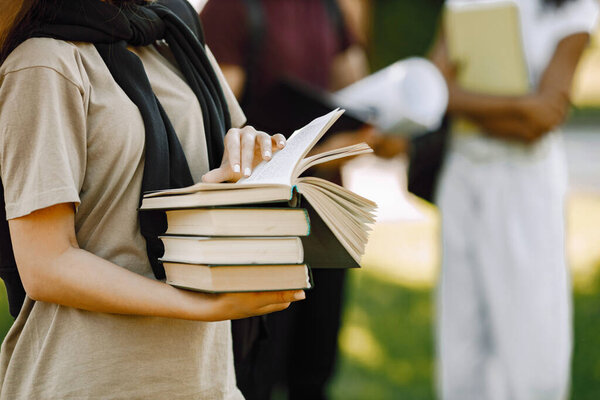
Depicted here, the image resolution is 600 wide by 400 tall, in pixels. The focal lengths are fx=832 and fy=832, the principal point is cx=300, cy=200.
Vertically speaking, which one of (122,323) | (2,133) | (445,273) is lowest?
(445,273)

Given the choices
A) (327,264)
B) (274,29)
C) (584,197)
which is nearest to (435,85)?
(274,29)

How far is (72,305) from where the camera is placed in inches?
53.9

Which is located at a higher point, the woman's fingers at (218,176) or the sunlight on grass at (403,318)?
the woman's fingers at (218,176)

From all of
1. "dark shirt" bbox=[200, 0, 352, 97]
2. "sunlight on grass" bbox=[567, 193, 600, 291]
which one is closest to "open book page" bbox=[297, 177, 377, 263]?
"dark shirt" bbox=[200, 0, 352, 97]

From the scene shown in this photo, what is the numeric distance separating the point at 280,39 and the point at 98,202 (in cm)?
170

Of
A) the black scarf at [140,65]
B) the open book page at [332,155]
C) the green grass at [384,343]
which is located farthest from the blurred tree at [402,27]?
the open book page at [332,155]

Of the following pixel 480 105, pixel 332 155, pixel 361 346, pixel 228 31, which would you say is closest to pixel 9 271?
pixel 332 155

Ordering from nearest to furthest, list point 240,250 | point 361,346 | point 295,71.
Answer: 1. point 240,250
2. point 295,71
3. point 361,346

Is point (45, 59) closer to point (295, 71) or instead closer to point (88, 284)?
point (88, 284)

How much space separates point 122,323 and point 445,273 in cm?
210

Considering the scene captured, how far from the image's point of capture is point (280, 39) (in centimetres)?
298

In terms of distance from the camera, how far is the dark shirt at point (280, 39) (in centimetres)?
289

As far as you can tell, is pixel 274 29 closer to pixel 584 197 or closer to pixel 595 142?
pixel 584 197

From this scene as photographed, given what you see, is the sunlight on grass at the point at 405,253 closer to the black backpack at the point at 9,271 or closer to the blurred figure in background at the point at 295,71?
the blurred figure in background at the point at 295,71
